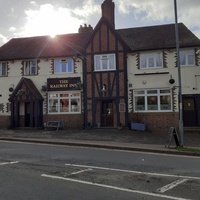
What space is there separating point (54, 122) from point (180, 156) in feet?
51.6

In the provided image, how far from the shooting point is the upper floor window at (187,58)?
27.3 m

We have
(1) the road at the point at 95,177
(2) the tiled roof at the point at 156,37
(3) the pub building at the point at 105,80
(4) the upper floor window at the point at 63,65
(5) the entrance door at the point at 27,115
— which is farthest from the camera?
(5) the entrance door at the point at 27,115

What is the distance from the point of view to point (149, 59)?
92.9 feet

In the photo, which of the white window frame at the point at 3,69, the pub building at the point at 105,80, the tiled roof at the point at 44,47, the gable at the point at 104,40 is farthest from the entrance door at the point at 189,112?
the white window frame at the point at 3,69

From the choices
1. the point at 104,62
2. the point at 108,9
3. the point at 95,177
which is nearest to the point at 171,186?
the point at 95,177

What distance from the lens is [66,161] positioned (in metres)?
12.7

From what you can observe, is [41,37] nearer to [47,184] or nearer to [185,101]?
[185,101]

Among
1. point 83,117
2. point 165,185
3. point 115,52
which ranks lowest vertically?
point 165,185

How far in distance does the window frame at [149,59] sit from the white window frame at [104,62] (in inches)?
87.6

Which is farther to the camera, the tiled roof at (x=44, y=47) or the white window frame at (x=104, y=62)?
the tiled roof at (x=44, y=47)

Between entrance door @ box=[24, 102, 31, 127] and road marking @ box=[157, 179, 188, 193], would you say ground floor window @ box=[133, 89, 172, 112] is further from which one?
road marking @ box=[157, 179, 188, 193]

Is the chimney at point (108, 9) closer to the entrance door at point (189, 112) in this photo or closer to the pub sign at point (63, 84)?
the pub sign at point (63, 84)

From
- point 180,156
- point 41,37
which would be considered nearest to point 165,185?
point 180,156

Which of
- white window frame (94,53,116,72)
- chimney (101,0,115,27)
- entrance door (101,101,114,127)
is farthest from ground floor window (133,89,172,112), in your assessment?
chimney (101,0,115,27)
